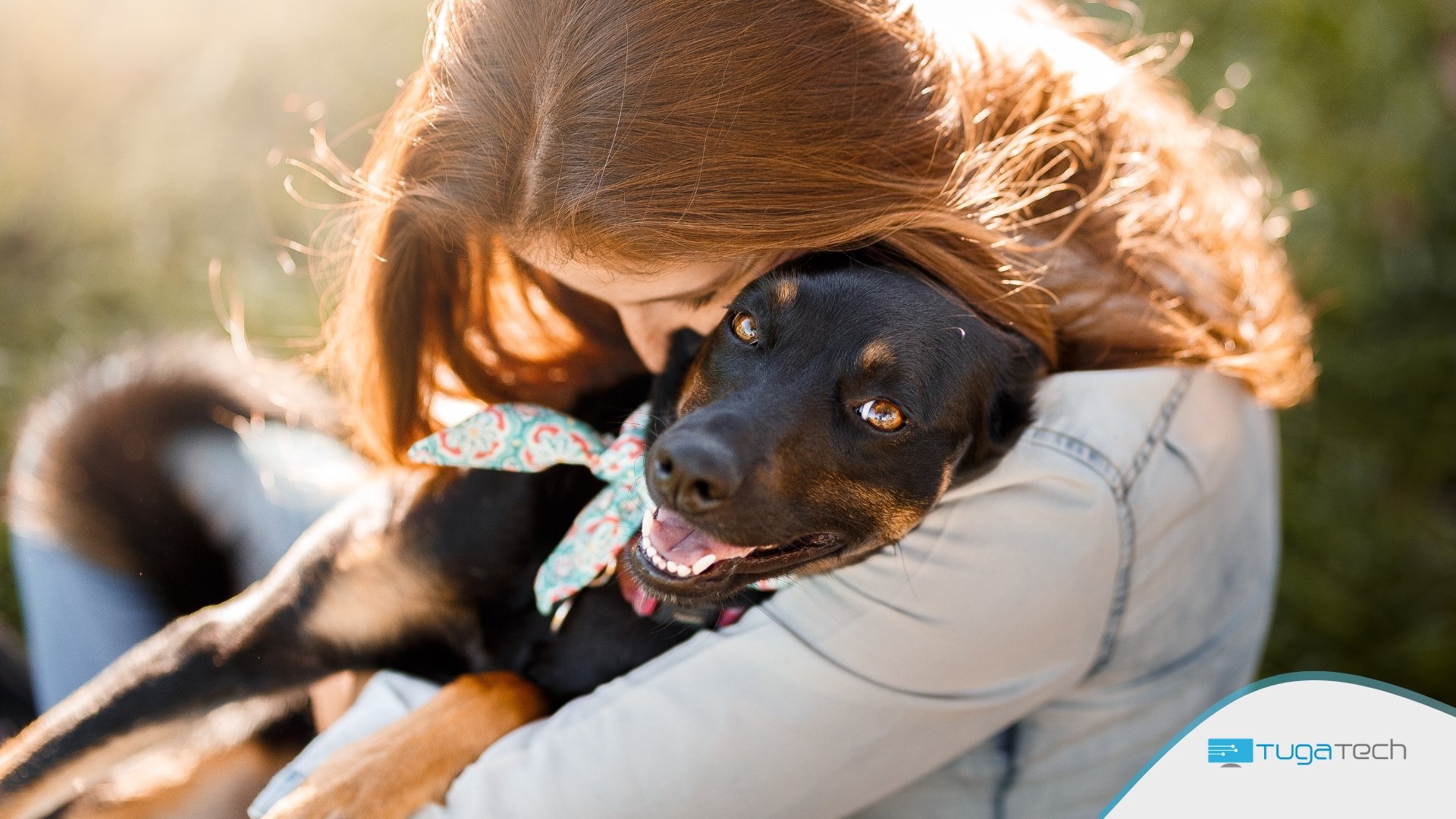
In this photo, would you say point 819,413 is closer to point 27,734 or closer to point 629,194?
point 629,194

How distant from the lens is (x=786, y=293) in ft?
6.03

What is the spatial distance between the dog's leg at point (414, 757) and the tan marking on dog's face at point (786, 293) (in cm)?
90

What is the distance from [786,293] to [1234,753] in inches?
40.4

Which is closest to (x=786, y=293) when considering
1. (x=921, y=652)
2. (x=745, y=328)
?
(x=745, y=328)

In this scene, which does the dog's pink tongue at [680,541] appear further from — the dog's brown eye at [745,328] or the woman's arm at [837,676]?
the dog's brown eye at [745,328]

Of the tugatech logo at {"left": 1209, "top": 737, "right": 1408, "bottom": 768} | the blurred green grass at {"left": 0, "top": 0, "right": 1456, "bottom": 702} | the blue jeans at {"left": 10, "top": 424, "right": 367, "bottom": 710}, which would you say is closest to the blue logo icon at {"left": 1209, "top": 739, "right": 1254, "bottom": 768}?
the tugatech logo at {"left": 1209, "top": 737, "right": 1408, "bottom": 768}

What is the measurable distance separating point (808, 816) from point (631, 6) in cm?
136

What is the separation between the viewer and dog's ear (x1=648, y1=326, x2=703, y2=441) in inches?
80.7

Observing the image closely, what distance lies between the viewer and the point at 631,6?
1.66 m

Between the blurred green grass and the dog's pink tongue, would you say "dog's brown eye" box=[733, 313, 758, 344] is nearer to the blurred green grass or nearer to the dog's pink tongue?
the dog's pink tongue

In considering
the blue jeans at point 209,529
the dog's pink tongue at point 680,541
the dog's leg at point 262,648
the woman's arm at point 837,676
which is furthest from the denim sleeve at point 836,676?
the blue jeans at point 209,529

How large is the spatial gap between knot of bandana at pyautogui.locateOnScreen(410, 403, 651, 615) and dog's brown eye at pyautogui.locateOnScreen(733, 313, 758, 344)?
0.30m

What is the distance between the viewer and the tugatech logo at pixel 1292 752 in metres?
1.66

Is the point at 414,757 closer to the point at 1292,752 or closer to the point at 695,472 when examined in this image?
the point at 695,472
